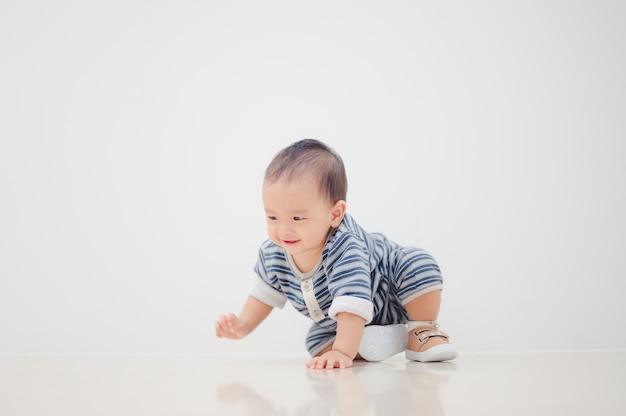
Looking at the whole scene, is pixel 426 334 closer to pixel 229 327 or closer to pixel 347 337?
pixel 347 337

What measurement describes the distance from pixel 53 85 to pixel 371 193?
3.15ft

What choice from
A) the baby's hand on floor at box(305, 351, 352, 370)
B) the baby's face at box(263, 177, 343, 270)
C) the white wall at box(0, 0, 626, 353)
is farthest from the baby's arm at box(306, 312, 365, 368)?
the white wall at box(0, 0, 626, 353)

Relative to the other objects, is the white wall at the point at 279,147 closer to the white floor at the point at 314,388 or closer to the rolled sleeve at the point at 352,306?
the white floor at the point at 314,388

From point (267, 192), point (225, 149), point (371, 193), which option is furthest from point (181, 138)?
point (267, 192)

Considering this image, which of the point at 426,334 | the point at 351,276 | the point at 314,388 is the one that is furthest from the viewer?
the point at 426,334

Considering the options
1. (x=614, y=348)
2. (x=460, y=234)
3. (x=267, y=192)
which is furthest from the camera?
(x=460, y=234)

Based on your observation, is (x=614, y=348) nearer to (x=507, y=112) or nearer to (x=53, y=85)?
(x=507, y=112)

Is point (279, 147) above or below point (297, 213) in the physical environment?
above

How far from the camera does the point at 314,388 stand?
97cm

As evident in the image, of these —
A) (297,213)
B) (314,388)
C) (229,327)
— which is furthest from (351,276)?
(314,388)

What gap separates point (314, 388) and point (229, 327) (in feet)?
1.83

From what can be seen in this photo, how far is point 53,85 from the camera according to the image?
82.3 inches

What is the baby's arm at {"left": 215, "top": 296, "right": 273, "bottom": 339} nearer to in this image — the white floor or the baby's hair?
the white floor

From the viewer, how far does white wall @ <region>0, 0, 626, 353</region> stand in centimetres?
195
